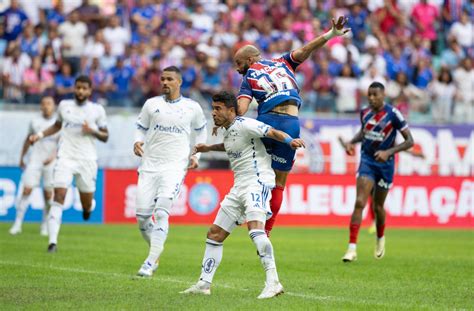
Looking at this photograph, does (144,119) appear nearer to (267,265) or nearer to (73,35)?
(267,265)

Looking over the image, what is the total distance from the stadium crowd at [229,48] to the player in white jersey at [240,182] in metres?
15.3

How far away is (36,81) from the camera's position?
25625mm

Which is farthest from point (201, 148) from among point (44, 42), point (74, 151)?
point (44, 42)

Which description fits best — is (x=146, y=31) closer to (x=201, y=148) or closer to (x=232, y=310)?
(x=201, y=148)

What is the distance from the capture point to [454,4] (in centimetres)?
3231

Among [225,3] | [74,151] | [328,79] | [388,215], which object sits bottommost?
[388,215]

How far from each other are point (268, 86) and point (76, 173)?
5.91 m

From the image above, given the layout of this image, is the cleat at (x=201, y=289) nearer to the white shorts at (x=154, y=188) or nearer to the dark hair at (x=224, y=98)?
the dark hair at (x=224, y=98)

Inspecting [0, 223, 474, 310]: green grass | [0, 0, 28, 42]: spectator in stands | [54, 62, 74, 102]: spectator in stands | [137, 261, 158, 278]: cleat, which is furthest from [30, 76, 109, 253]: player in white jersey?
[0, 0, 28, 42]: spectator in stands

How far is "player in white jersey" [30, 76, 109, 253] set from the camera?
16266 millimetres

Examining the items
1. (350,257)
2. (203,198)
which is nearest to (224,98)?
(350,257)

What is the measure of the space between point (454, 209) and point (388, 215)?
1.82m

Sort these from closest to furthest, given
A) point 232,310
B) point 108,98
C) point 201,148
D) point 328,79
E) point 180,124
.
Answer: point 232,310
point 201,148
point 180,124
point 108,98
point 328,79

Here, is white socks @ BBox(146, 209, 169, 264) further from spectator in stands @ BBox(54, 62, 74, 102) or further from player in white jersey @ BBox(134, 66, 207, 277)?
spectator in stands @ BBox(54, 62, 74, 102)
